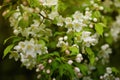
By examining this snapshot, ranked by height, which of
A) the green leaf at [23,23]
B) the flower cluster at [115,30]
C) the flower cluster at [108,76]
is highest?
the green leaf at [23,23]

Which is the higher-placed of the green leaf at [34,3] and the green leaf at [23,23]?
the green leaf at [34,3]

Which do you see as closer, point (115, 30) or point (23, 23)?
point (23, 23)

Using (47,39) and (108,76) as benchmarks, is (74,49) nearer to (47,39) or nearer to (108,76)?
(47,39)

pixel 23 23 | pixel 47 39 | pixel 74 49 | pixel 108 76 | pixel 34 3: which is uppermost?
pixel 34 3

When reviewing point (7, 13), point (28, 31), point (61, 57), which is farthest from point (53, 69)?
point (7, 13)

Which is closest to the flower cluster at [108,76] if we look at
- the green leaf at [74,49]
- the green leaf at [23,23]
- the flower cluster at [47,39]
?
the flower cluster at [47,39]

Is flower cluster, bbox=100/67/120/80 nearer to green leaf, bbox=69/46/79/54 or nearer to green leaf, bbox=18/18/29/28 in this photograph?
green leaf, bbox=69/46/79/54

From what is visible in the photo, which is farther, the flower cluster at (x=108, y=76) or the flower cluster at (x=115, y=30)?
the flower cluster at (x=115, y=30)

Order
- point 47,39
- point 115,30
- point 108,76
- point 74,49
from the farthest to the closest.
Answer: point 115,30
point 108,76
point 47,39
point 74,49

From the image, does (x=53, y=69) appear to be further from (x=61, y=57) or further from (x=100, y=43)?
(x=100, y=43)

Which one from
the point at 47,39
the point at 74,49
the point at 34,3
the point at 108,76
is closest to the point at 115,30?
→ the point at 108,76

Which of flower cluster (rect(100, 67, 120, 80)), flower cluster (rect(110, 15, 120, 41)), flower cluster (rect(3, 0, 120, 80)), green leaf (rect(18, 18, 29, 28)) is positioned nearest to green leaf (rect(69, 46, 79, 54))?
flower cluster (rect(3, 0, 120, 80))

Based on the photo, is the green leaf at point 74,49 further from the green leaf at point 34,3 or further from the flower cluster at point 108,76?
the flower cluster at point 108,76

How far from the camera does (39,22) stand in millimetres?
3582
